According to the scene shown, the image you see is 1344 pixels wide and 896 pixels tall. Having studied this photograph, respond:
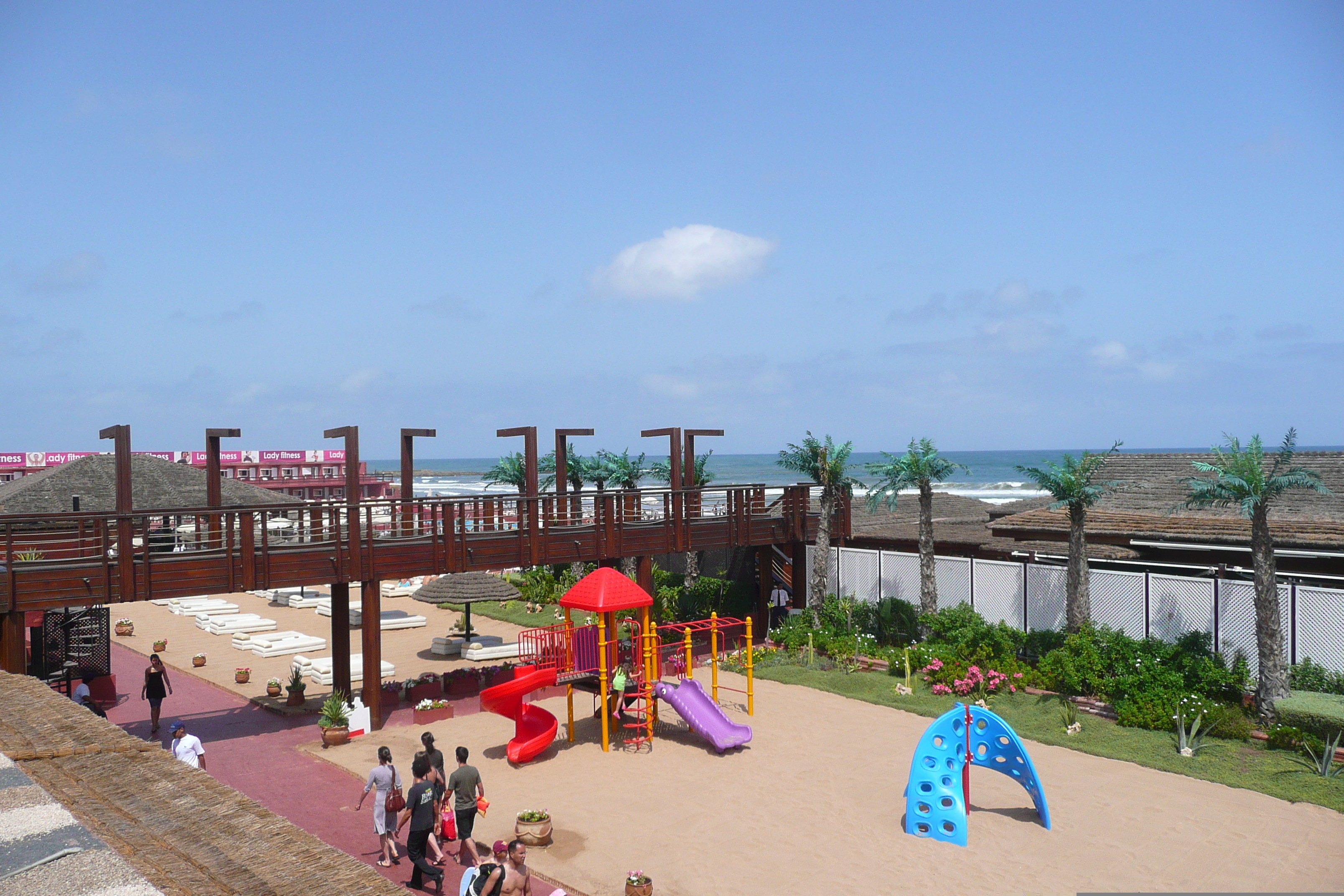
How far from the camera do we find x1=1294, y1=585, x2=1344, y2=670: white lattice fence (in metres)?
16.6

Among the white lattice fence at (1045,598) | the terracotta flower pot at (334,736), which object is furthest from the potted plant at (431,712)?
the white lattice fence at (1045,598)

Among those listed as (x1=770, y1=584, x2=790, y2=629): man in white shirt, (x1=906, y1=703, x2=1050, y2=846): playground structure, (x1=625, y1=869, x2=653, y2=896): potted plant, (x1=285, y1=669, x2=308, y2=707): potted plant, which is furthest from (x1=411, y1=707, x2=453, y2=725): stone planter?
(x1=770, y1=584, x2=790, y2=629): man in white shirt

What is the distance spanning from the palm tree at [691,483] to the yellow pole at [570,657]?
6.56 m

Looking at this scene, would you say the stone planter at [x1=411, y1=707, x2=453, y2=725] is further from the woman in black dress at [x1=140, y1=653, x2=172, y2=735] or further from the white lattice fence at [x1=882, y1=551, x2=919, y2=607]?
the white lattice fence at [x1=882, y1=551, x2=919, y2=607]

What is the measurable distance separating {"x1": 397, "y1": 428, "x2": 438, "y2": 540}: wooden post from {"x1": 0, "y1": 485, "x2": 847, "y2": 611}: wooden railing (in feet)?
0.24

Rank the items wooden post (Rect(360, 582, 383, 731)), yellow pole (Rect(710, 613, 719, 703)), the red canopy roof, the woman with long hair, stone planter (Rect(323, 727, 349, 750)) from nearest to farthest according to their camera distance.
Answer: the woman with long hair < stone planter (Rect(323, 727, 349, 750)) < the red canopy roof < yellow pole (Rect(710, 613, 719, 703)) < wooden post (Rect(360, 582, 383, 731))

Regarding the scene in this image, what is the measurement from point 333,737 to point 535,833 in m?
6.72

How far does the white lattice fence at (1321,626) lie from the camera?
16.6 metres

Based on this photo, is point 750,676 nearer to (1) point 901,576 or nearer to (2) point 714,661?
(2) point 714,661

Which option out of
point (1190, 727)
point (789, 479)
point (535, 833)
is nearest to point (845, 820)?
point (535, 833)

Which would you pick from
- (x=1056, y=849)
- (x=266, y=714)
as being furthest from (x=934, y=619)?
(x=266, y=714)

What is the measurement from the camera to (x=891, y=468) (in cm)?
2388

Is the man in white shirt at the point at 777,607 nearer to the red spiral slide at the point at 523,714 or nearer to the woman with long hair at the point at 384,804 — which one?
the red spiral slide at the point at 523,714

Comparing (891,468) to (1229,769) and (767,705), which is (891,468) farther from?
(1229,769)
